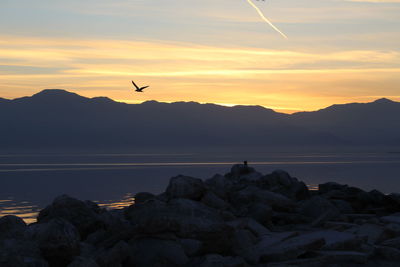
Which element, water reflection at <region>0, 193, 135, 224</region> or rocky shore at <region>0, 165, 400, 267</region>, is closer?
rocky shore at <region>0, 165, 400, 267</region>

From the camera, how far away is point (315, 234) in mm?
13508

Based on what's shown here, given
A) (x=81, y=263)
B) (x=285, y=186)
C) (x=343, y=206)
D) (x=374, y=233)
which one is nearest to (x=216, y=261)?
(x=81, y=263)

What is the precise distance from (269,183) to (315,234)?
11.3 metres

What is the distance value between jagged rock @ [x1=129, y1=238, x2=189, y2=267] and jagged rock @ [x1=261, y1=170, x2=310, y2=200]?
38.6 feet

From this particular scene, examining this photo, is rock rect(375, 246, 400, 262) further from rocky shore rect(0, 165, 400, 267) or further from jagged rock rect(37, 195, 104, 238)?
jagged rock rect(37, 195, 104, 238)

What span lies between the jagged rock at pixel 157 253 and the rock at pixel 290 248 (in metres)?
1.76

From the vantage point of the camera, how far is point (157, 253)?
40.0ft

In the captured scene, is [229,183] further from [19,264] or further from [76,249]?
[19,264]

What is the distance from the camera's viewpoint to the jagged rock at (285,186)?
77.4ft

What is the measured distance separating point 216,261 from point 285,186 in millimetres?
13684

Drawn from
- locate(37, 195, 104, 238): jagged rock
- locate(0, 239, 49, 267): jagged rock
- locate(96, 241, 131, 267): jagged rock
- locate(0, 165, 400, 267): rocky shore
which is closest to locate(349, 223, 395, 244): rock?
locate(0, 165, 400, 267): rocky shore

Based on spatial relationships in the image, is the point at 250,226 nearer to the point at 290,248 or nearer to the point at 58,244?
the point at 290,248

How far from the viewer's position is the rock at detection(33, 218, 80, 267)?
36.8 feet

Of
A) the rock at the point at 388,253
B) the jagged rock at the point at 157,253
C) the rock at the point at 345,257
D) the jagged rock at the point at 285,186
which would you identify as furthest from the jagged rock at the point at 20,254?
the jagged rock at the point at 285,186
